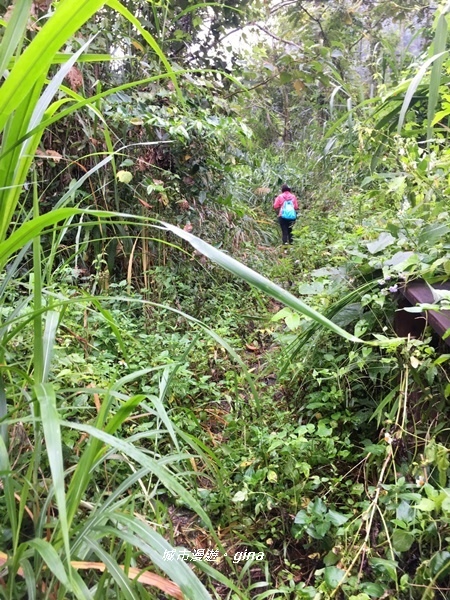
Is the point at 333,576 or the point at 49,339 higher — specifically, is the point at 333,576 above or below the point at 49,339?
below

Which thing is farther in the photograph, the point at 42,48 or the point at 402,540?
the point at 402,540

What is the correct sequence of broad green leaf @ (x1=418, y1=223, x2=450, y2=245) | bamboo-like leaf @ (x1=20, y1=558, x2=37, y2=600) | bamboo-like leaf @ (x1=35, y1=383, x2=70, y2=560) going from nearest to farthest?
bamboo-like leaf @ (x1=35, y1=383, x2=70, y2=560) → bamboo-like leaf @ (x1=20, y1=558, x2=37, y2=600) → broad green leaf @ (x1=418, y1=223, x2=450, y2=245)

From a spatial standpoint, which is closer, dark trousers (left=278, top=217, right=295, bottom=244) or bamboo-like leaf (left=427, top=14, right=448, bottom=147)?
bamboo-like leaf (left=427, top=14, right=448, bottom=147)

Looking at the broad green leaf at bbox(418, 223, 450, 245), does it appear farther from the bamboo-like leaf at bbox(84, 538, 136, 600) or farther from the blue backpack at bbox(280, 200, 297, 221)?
the blue backpack at bbox(280, 200, 297, 221)

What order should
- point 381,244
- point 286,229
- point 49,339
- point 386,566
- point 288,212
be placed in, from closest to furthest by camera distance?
point 49,339, point 386,566, point 381,244, point 288,212, point 286,229

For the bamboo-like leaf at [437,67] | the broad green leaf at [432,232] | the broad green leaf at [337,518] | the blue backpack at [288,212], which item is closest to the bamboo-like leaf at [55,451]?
the broad green leaf at [337,518]

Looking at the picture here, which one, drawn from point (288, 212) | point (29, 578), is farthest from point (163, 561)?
point (288, 212)

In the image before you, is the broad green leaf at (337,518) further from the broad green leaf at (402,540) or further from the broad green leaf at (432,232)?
the broad green leaf at (432,232)

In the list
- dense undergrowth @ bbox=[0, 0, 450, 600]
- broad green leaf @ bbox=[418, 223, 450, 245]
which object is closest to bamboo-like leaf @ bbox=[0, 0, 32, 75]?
dense undergrowth @ bbox=[0, 0, 450, 600]

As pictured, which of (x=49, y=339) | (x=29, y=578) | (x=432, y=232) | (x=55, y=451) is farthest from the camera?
(x=432, y=232)

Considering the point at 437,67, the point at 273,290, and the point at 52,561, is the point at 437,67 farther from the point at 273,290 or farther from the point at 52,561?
the point at 52,561

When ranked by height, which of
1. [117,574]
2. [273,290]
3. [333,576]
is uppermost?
[273,290]

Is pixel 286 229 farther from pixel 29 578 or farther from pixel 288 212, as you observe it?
pixel 29 578

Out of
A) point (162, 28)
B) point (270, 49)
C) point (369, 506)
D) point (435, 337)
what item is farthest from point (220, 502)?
point (270, 49)
